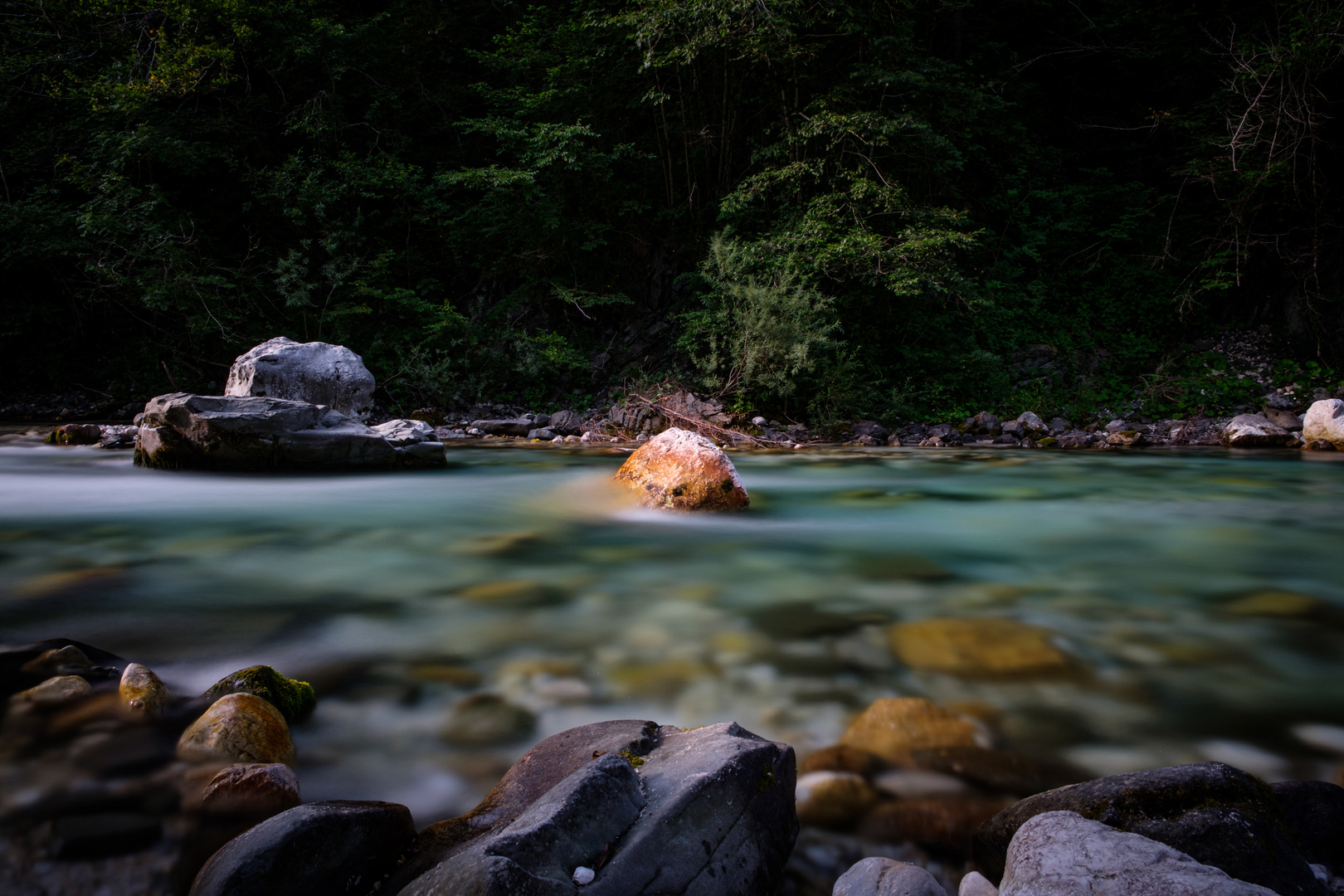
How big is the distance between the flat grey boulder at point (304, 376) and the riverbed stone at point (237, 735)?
7.00 meters

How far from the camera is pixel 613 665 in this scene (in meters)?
2.38

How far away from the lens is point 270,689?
194 cm

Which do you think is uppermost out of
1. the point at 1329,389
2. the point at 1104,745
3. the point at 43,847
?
the point at 1329,389

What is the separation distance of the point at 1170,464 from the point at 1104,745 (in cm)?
771

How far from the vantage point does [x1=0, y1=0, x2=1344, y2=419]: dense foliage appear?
1084 centimetres

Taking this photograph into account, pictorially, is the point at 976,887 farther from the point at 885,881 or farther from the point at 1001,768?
the point at 1001,768

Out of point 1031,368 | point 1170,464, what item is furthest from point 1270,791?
point 1031,368

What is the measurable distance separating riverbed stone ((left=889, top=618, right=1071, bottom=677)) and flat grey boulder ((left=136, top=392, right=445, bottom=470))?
20.1 feet

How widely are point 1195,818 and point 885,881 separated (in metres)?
0.60

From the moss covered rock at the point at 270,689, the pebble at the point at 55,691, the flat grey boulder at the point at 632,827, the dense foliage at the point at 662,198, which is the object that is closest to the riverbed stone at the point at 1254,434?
the dense foliage at the point at 662,198

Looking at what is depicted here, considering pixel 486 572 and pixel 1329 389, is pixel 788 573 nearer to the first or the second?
pixel 486 572

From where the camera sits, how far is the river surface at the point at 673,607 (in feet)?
6.42

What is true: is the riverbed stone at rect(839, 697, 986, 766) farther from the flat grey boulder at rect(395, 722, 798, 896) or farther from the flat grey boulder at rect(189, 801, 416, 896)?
the flat grey boulder at rect(189, 801, 416, 896)

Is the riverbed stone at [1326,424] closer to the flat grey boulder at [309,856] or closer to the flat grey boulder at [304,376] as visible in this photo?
the flat grey boulder at [309,856]
